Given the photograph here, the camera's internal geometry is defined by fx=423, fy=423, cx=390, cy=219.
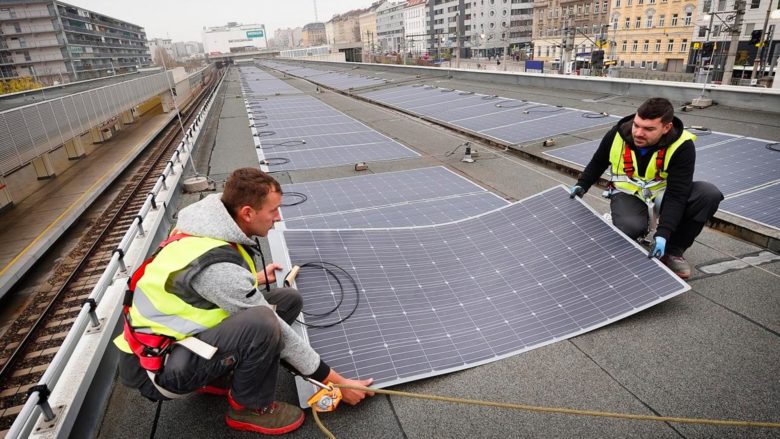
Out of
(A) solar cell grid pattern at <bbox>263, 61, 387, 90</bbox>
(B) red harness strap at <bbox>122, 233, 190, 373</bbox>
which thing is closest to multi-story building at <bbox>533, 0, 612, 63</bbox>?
(A) solar cell grid pattern at <bbox>263, 61, 387, 90</bbox>

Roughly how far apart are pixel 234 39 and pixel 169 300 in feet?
602

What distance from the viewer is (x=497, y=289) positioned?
3.87 meters

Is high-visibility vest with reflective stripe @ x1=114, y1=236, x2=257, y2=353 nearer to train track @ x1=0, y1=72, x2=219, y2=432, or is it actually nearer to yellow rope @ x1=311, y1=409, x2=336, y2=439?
yellow rope @ x1=311, y1=409, x2=336, y2=439

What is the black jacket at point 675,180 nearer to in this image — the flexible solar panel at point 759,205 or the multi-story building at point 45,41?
the flexible solar panel at point 759,205

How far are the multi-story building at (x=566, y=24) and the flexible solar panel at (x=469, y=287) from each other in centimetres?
6022

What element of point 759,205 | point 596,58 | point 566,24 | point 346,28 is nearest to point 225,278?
point 759,205

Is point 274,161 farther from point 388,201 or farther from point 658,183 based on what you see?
point 658,183

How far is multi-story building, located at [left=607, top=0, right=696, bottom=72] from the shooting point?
4865 centimetres

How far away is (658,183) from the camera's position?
4297 mm

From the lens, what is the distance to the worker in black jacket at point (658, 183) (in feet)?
12.8

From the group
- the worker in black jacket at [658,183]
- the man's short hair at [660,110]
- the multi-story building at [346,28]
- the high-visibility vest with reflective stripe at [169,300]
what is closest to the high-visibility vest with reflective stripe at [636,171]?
the worker in black jacket at [658,183]

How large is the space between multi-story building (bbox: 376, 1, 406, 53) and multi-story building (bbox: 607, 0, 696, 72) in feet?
256

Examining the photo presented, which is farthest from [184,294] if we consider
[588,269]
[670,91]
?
[670,91]

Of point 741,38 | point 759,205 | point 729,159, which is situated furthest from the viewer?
point 741,38
